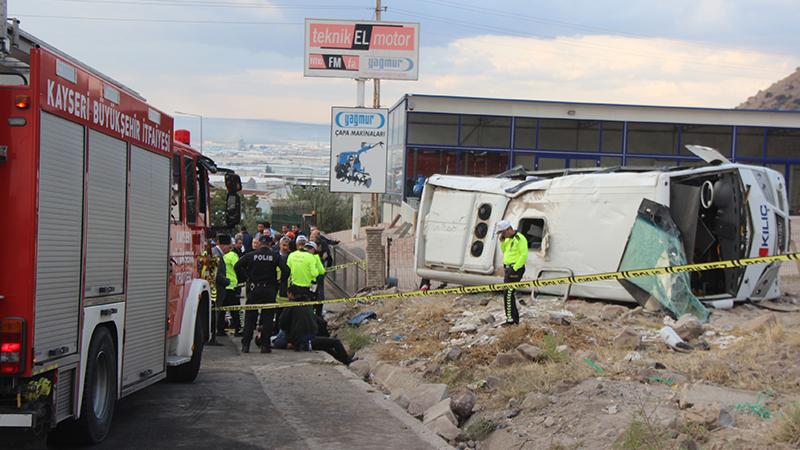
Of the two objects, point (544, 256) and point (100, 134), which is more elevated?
point (100, 134)

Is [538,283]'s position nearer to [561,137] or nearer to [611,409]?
[611,409]

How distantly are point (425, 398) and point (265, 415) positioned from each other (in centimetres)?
183

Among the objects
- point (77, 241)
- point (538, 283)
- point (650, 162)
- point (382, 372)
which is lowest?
point (382, 372)

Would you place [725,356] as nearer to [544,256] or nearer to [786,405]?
[786,405]

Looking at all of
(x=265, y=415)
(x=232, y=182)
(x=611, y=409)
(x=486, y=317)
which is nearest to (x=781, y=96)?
(x=486, y=317)

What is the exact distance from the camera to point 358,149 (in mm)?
33219

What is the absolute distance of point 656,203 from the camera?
14.1 metres

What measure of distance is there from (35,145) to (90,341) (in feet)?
5.78

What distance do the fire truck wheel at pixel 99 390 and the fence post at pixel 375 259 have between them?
48.3 ft

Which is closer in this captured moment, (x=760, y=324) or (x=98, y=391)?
(x=98, y=391)

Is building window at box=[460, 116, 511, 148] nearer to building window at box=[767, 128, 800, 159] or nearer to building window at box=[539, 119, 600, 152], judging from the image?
building window at box=[539, 119, 600, 152]

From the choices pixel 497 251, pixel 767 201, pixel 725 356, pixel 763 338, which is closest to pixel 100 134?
pixel 725 356

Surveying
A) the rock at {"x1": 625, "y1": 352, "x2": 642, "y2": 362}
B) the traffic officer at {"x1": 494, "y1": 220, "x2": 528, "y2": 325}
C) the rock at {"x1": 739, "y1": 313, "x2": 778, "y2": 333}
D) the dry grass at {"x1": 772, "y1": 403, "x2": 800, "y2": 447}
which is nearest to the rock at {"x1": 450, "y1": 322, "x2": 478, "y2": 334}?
the traffic officer at {"x1": 494, "y1": 220, "x2": 528, "y2": 325}

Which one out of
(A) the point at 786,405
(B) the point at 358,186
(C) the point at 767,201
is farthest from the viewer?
(B) the point at 358,186
